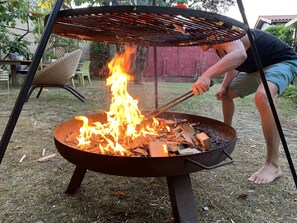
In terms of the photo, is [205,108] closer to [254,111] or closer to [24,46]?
[254,111]

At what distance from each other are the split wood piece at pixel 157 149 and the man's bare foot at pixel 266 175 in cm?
96

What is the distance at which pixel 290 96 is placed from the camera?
641 cm

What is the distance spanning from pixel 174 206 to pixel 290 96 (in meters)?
6.22

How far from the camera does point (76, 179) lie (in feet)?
5.35

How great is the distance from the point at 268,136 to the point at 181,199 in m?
1.02

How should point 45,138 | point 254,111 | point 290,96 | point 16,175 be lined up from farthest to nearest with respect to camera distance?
point 290,96, point 254,111, point 45,138, point 16,175

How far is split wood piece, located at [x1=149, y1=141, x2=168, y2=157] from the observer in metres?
1.30

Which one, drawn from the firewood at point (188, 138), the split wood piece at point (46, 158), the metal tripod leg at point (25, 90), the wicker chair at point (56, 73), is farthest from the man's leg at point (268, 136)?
the wicker chair at point (56, 73)

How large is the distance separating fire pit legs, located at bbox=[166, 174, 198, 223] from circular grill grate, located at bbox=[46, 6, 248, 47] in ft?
2.40

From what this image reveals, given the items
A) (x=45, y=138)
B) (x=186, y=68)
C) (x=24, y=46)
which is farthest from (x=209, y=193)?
(x=186, y=68)

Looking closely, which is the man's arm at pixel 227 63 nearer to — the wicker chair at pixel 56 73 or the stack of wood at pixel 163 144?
the stack of wood at pixel 163 144

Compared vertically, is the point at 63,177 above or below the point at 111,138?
below

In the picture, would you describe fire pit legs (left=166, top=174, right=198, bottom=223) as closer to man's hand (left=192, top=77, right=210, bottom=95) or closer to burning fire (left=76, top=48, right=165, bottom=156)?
burning fire (left=76, top=48, right=165, bottom=156)

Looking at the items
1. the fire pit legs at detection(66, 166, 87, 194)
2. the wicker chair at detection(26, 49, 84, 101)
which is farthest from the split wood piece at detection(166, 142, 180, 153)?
the wicker chair at detection(26, 49, 84, 101)
